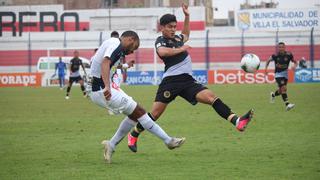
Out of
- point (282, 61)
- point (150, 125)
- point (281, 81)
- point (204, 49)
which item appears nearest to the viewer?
point (150, 125)

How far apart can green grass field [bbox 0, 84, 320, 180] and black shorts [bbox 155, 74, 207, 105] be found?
890 mm

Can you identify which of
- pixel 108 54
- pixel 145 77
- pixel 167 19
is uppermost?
pixel 167 19

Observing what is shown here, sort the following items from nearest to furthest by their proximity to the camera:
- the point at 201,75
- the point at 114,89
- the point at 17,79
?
1. the point at 114,89
2. the point at 201,75
3. the point at 17,79

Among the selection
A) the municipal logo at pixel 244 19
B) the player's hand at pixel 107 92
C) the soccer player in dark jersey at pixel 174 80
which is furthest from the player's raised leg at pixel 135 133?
the municipal logo at pixel 244 19

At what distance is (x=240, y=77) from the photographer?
4791cm

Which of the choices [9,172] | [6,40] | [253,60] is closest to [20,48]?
[6,40]

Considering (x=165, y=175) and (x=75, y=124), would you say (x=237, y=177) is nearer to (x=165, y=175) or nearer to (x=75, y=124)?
(x=165, y=175)

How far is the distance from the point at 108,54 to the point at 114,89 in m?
0.61

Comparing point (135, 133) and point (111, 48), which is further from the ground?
point (111, 48)

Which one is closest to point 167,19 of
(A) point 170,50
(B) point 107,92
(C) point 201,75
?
(A) point 170,50

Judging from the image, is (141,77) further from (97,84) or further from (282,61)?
(97,84)

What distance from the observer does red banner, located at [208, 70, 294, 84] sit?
47.5m

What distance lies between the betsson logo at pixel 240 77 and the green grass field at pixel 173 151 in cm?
2748

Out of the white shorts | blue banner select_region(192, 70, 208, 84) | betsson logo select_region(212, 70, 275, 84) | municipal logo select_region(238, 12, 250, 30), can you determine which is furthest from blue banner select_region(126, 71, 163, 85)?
the white shorts
